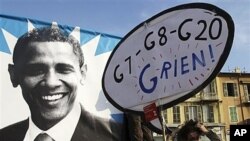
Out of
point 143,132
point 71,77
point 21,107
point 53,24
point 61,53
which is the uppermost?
point 53,24

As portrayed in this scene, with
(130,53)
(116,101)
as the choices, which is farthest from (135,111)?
(130,53)

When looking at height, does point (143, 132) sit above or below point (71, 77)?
A: below

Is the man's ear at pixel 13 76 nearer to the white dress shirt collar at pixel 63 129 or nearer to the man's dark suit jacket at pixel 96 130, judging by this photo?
the white dress shirt collar at pixel 63 129

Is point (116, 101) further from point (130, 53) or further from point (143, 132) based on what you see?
point (143, 132)

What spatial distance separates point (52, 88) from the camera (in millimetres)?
3834

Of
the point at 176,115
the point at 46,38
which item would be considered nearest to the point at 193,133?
the point at 46,38

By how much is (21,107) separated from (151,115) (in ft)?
6.62

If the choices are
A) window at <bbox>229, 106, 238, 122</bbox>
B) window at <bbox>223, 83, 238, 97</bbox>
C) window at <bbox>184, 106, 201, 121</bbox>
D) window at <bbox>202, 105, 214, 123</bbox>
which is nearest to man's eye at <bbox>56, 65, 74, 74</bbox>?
window at <bbox>184, 106, 201, 121</bbox>

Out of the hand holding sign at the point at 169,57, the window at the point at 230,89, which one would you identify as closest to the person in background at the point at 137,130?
the hand holding sign at the point at 169,57

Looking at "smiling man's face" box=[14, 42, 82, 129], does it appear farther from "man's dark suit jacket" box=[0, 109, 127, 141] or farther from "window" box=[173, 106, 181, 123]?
"window" box=[173, 106, 181, 123]

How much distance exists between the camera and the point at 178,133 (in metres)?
2.15

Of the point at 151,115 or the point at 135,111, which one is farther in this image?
Result: the point at 135,111

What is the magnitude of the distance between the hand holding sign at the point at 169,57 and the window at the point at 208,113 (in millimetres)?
25209

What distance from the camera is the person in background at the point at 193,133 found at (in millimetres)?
2127
